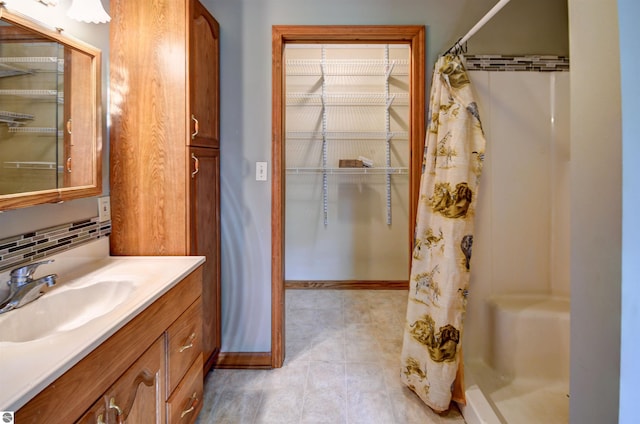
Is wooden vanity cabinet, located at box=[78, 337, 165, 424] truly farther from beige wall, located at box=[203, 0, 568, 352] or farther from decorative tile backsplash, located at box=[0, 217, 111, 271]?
beige wall, located at box=[203, 0, 568, 352]

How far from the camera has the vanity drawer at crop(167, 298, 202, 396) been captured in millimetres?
1251

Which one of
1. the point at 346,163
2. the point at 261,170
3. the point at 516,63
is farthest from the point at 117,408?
the point at 346,163

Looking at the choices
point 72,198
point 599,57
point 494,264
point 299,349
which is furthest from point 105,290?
point 494,264

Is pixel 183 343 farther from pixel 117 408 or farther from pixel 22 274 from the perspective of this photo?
pixel 22 274

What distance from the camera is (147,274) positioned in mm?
1342

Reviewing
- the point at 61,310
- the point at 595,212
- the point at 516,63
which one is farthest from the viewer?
the point at 516,63

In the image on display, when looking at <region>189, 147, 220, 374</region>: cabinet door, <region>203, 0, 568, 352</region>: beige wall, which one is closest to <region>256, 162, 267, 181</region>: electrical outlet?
<region>203, 0, 568, 352</region>: beige wall

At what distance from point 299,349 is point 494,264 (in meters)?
1.35

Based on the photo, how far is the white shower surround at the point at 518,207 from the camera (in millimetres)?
2059

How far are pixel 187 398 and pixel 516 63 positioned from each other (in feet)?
7.94

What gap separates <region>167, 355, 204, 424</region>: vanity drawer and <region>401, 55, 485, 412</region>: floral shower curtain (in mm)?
1070

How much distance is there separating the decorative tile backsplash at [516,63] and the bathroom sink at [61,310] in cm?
210

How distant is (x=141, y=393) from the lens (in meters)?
1.05

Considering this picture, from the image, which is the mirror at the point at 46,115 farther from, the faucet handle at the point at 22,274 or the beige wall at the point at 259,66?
the beige wall at the point at 259,66
